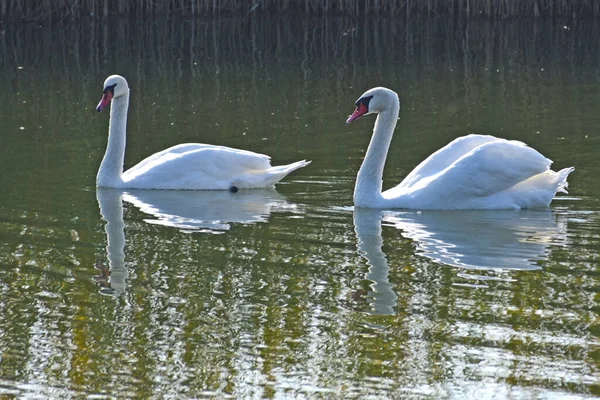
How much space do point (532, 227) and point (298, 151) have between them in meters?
4.53

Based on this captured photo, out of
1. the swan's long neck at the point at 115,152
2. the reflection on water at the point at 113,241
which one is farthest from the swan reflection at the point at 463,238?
the swan's long neck at the point at 115,152

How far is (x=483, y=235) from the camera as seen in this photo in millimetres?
9805

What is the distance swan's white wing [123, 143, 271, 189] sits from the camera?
1232 cm

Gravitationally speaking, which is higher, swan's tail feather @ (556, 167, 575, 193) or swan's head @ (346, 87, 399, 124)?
swan's head @ (346, 87, 399, 124)

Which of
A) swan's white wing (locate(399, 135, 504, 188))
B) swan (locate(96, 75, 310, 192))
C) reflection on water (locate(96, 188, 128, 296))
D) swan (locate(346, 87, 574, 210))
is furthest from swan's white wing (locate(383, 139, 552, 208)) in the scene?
reflection on water (locate(96, 188, 128, 296))

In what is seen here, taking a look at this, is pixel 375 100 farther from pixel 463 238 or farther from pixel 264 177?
pixel 463 238

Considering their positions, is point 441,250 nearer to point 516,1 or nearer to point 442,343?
point 442,343

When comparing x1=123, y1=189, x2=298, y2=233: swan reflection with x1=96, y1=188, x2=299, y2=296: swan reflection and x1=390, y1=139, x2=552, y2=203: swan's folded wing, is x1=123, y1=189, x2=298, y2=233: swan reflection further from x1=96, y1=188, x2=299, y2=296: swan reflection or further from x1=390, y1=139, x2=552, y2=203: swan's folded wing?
x1=390, y1=139, x2=552, y2=203: swan's folded wing

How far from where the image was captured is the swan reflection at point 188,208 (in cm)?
1030

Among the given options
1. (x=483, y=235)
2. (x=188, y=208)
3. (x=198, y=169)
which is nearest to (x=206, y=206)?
(x=188, y=208)

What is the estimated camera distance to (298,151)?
14.1 m

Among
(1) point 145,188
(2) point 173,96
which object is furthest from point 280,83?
(1) point 145,188

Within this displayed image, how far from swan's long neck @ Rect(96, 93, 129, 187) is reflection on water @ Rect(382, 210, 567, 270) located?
3.19 m

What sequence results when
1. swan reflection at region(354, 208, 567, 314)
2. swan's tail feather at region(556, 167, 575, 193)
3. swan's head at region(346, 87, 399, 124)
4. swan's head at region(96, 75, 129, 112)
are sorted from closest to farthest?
swan reflection at region(354, 208, 567, 314), swan's tail feather at region(556, 167, 575, 193), swan's head at region(346, 87, 399, 124), swan's head at region(96, 75, 129, 112)
